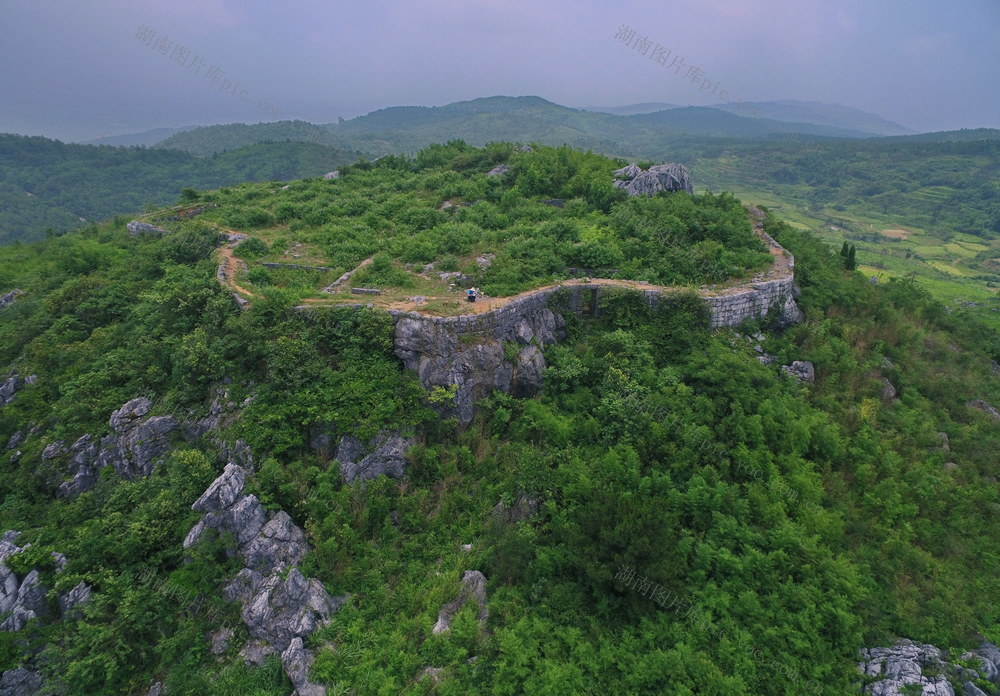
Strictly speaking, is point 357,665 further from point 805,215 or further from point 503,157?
point 805,215

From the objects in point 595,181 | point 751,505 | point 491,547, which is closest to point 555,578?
point 491,547

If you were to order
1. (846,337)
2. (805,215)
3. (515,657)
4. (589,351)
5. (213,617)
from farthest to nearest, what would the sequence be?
1. (805,215)
2. (846,337)
3. (589,351)
4. (213,617)
5. (515,657)

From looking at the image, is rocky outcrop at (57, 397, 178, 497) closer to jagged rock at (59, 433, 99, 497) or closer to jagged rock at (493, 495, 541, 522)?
jagged rock at (59, 433, 99, 497)

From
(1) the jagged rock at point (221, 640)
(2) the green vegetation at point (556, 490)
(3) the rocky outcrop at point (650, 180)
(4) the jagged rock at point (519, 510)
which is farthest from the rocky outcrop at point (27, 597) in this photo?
(3) the rocky outcrop at point (650, 180)

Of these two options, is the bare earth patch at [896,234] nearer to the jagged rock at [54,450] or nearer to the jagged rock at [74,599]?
the jagged rock at [74,599]

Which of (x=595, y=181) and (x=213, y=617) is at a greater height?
(x=595, y=181)

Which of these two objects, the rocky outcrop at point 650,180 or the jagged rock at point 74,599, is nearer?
the jagged rock at point 74,599

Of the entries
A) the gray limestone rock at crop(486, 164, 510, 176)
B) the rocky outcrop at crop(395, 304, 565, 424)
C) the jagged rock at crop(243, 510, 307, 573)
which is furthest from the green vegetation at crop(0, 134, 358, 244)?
the jagged rock at crop(243, 510, 307, 573)
